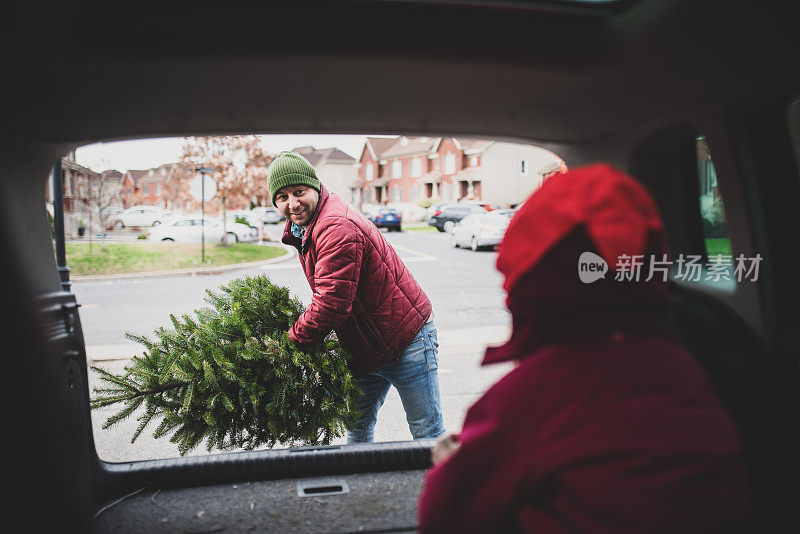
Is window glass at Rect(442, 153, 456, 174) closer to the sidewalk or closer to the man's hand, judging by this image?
the sidewalk

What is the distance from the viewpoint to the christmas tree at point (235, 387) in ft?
9.90

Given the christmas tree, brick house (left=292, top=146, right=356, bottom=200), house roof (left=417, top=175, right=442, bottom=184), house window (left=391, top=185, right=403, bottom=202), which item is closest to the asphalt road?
the christmas tree

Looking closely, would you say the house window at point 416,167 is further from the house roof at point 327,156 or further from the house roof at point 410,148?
the house roof at point 327,156

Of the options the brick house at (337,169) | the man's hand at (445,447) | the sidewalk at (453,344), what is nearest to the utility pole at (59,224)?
the man's hand at (445,447)

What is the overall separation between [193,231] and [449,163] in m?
30.0

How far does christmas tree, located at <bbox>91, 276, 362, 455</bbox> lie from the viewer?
302 centimetres

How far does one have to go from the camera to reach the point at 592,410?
1.20 m

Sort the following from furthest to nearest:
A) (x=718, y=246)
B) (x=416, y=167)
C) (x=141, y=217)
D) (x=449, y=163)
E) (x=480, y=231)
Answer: (x=416, y=167)
(x=449, y=163)
(x=141, y=217)
(x=480, y=231)
(x=718, y=246)

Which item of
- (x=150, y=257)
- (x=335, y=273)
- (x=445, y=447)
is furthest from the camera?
(x=150, y=257)

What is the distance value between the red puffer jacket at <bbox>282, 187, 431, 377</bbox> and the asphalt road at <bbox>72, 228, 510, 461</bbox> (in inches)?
68.0

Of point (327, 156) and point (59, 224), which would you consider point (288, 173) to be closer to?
point (59, 224)

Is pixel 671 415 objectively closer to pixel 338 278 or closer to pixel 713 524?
pixel 713 524

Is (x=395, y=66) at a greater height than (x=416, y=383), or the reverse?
(x=395, y=66)

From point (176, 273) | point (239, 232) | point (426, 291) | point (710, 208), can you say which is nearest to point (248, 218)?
point (239, 232)
